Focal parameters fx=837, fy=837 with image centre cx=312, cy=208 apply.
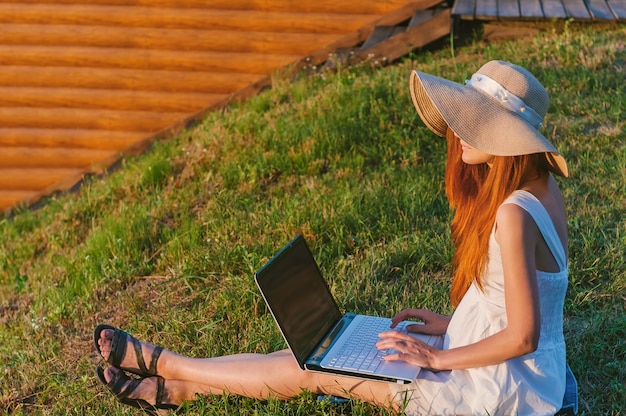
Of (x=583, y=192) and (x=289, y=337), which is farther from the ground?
(x=289, y=337)

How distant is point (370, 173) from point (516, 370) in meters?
3.21

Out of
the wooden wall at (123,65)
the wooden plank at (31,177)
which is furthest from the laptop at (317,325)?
the wooden plank at (31,177)

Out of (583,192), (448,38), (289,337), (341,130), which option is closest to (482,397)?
(289,337)

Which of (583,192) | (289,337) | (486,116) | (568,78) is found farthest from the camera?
(568,78)

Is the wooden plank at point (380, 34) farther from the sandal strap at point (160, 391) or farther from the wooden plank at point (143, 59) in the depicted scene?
the sandal strap at point (160, 391)

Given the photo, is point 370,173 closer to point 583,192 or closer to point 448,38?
point 583,192

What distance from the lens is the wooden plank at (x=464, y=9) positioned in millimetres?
7961

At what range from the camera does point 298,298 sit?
343 cm

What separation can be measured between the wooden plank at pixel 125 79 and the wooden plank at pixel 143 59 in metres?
0.06

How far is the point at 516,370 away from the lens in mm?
2979

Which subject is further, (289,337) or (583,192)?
(583,192)

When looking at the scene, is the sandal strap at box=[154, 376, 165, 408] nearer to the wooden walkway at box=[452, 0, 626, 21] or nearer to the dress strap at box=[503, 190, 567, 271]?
the dress strap at box=[503, 190, 567, 271]

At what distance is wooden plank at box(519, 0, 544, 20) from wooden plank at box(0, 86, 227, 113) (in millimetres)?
3563

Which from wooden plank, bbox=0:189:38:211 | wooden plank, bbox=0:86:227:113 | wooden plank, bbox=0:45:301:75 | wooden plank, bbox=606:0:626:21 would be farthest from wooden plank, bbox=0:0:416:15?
wooden plank, bbox=0:189:38:211
